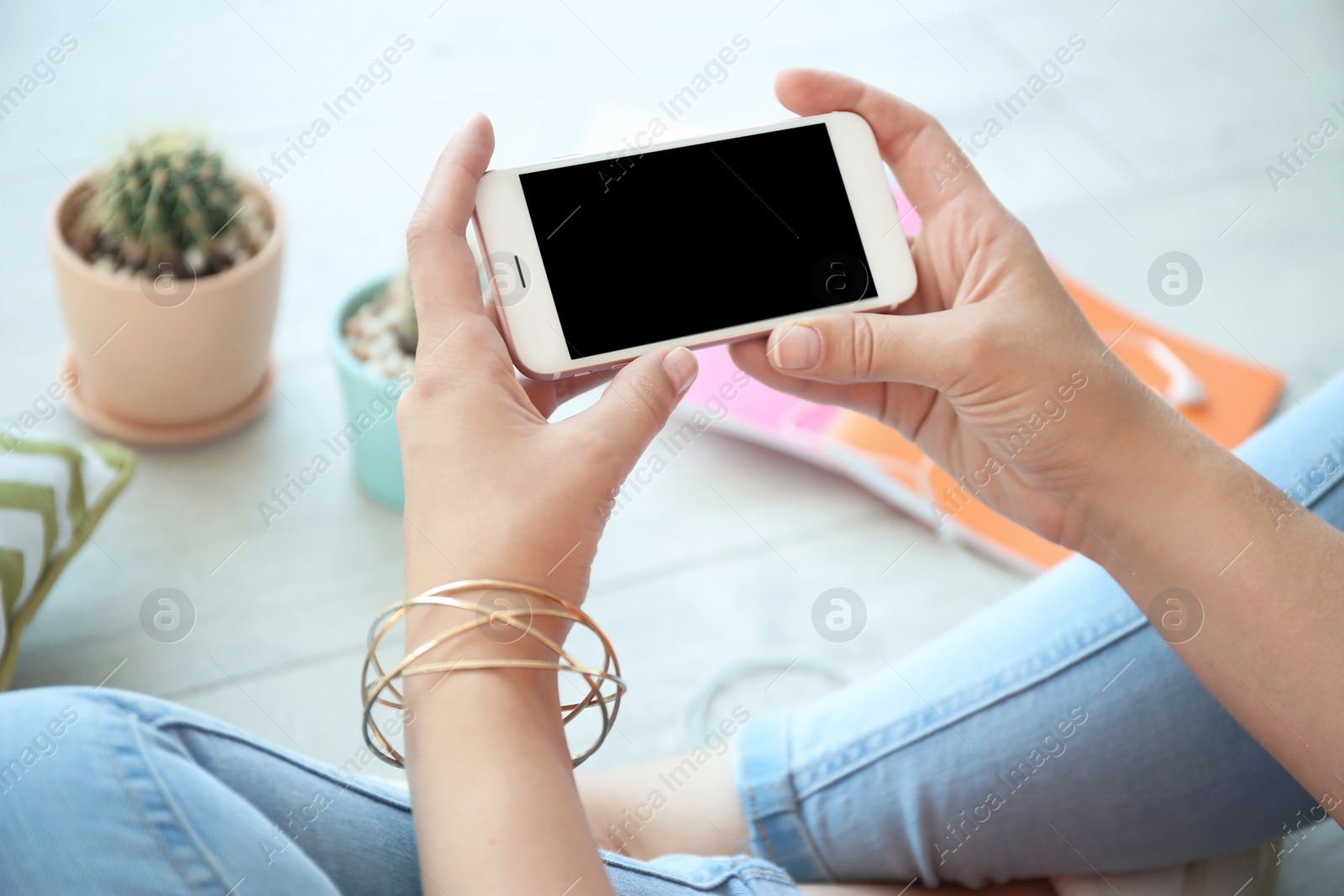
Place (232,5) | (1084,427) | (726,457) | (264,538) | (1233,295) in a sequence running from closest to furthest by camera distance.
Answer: (1084,427) < (264,538) < (726,457) < (1233,295) < (232,5)

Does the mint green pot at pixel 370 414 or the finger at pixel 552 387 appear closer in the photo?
the finger at pixel 552 387

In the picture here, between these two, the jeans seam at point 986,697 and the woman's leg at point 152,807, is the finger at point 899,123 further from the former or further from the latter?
the woman's leg at point 152,807

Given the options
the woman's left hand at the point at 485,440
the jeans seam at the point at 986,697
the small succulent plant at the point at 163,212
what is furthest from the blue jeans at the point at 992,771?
the small succulent plant at the point at 163,212

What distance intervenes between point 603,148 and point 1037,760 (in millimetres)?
862

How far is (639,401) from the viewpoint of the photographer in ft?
1.93

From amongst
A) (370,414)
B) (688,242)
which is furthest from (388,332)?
(688,242)

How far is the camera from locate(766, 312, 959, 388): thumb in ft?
2.15

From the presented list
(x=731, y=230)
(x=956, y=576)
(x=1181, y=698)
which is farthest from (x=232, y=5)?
(x=1181, y=698)

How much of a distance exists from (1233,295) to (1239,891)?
100 cm

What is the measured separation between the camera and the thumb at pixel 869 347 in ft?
2.15

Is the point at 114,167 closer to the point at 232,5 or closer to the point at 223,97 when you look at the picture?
the point at 223,97

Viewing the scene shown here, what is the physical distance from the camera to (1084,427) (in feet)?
2.13

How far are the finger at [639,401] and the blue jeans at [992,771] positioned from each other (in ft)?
0.76

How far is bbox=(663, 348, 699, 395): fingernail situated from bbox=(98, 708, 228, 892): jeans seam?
0.33 meters
